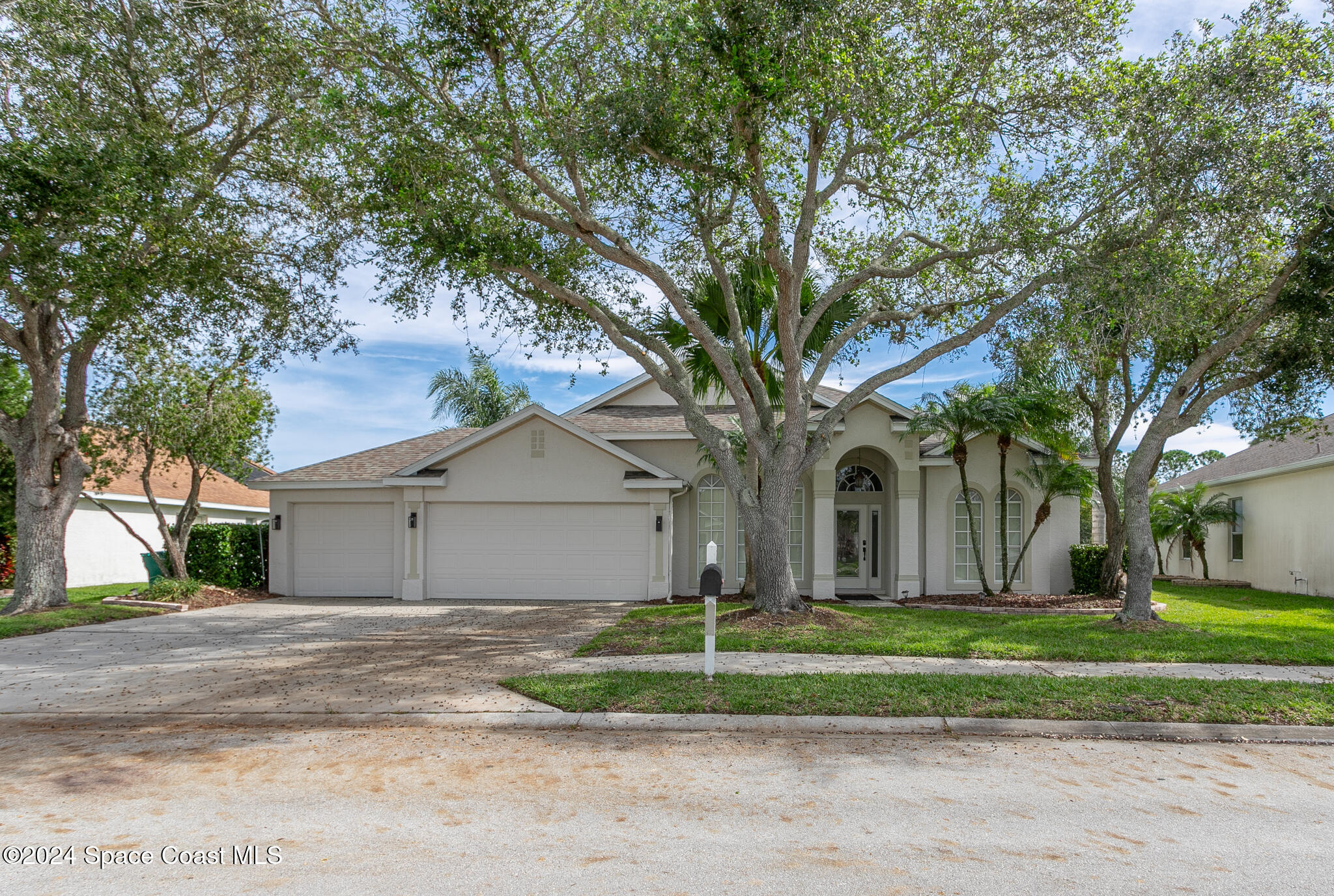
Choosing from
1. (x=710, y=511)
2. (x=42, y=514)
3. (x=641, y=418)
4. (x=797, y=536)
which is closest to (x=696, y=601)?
(x=710, y=511)

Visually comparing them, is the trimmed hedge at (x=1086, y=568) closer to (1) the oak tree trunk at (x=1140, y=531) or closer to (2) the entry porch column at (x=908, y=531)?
(2) the entry porch column at (x=908, y=531)

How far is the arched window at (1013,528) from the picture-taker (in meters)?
17.5

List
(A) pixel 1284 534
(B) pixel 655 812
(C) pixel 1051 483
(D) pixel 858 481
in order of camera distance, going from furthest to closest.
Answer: (A) pixel 1284 534, (D) pixel 858 481, (C) pixel 1051 483, (B) pixel 655 812

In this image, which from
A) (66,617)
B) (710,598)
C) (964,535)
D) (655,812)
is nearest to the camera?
(655,812)

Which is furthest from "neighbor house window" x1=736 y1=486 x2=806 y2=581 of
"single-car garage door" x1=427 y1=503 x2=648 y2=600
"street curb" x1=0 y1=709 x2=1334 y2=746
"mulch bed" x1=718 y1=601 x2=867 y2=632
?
"street curb" x1=0 y1=709 x2=1334 y2=746

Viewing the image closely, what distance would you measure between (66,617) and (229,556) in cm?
A: 529

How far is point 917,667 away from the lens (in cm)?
903

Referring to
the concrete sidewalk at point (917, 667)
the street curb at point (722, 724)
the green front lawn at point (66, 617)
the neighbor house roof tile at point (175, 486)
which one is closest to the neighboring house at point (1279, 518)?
the concrete sidewalk at point (917, 667)

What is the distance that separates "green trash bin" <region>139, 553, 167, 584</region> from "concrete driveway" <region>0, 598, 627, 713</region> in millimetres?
2968

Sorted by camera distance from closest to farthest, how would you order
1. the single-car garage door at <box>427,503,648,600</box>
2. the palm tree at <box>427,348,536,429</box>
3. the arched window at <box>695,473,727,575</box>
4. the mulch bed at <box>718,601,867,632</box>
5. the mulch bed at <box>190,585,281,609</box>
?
the mulch bed at <box>718,601,867,632</box>, the mulch bed at <box>190,585,281,609</box>, the single-car garage door at <box>427,503,648,600</box>, the arched window at <box>695,473,727,575</box>, the palm tree at <box>427,348,536,429</box>

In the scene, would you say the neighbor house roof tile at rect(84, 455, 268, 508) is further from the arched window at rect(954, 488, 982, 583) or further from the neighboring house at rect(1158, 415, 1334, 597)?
the neighboring house at rect(1158, 415, 1334, 597)

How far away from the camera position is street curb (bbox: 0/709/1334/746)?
6.80 metres

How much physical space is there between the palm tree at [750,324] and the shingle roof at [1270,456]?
10072mm

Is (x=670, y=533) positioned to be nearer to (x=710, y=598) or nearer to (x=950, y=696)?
(x=710, y=598)
